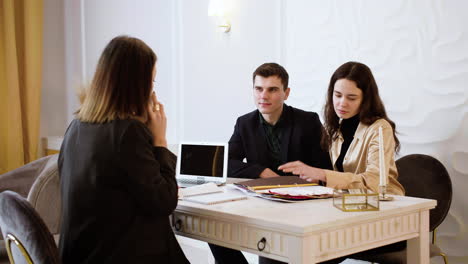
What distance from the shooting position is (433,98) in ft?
10.1

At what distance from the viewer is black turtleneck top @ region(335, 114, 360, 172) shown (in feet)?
9.39

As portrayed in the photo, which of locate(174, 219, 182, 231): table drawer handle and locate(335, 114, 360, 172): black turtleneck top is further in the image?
locate(335, 114, 360, 172): black turtleneck top

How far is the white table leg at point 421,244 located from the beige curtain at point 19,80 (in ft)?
13.3

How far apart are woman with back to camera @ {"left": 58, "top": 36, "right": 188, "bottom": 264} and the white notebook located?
12.8 inches

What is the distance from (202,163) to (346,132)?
2.55 ft

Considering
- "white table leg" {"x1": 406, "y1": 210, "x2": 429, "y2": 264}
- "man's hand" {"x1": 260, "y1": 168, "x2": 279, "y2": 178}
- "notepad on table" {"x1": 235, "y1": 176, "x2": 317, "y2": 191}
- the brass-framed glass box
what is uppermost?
the brass-framed glass box

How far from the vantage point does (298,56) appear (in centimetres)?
392

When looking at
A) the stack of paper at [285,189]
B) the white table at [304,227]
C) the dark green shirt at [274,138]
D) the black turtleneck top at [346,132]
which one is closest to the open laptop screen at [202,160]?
the stack of paper at [285,189]

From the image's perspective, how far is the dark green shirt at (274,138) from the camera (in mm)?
3102

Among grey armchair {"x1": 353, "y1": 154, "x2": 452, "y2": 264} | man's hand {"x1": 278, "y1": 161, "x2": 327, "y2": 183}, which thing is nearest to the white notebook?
man's hand {"x1": 278, "y1": 161, "x2": 327, "y2": 183}

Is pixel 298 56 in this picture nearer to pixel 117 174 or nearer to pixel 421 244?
pixel 421 244

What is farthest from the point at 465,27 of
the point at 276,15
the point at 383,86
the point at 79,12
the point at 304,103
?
the point at 79,12

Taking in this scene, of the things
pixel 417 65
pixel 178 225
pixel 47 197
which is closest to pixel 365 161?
pixel 417 65

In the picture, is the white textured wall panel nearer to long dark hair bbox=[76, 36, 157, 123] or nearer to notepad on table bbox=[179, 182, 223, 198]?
notepad on table bbox=[179, 182, 223, 198]
